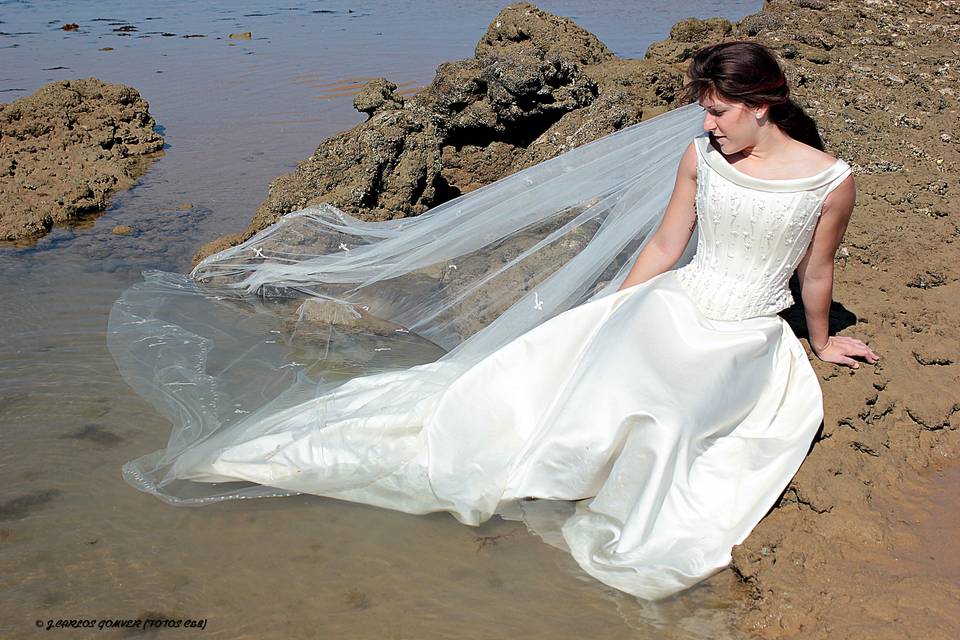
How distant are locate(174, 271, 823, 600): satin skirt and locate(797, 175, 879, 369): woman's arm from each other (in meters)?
0.21

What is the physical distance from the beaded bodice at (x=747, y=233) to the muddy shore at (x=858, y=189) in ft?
2.20

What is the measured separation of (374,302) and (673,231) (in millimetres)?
1750

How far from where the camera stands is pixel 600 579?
3275mm

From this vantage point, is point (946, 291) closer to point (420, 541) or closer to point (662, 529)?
point (662, 529)

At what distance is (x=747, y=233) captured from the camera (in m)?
3.53

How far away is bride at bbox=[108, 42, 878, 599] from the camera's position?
3.34 meters

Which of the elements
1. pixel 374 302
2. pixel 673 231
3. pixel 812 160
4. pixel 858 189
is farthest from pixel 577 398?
pixel 858 189

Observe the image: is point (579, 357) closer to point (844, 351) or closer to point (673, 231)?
point (673, 231)

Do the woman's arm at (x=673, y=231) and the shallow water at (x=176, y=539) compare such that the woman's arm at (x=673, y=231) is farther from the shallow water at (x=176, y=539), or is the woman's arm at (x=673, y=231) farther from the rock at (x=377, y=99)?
the rock at (x=377, y=99)

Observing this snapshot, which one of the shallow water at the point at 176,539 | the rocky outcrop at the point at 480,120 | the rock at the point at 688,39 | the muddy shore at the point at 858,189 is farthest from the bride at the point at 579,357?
the rock at the point at 688,39

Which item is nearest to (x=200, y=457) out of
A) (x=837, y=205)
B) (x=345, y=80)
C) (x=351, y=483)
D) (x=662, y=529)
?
(x=351, y=483)

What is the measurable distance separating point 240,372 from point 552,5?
18.7m

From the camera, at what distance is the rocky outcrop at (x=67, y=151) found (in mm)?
7449

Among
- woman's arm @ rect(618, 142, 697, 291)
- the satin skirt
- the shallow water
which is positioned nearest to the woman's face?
→ woman's arm @ rect(618, 142, 697, 291)
